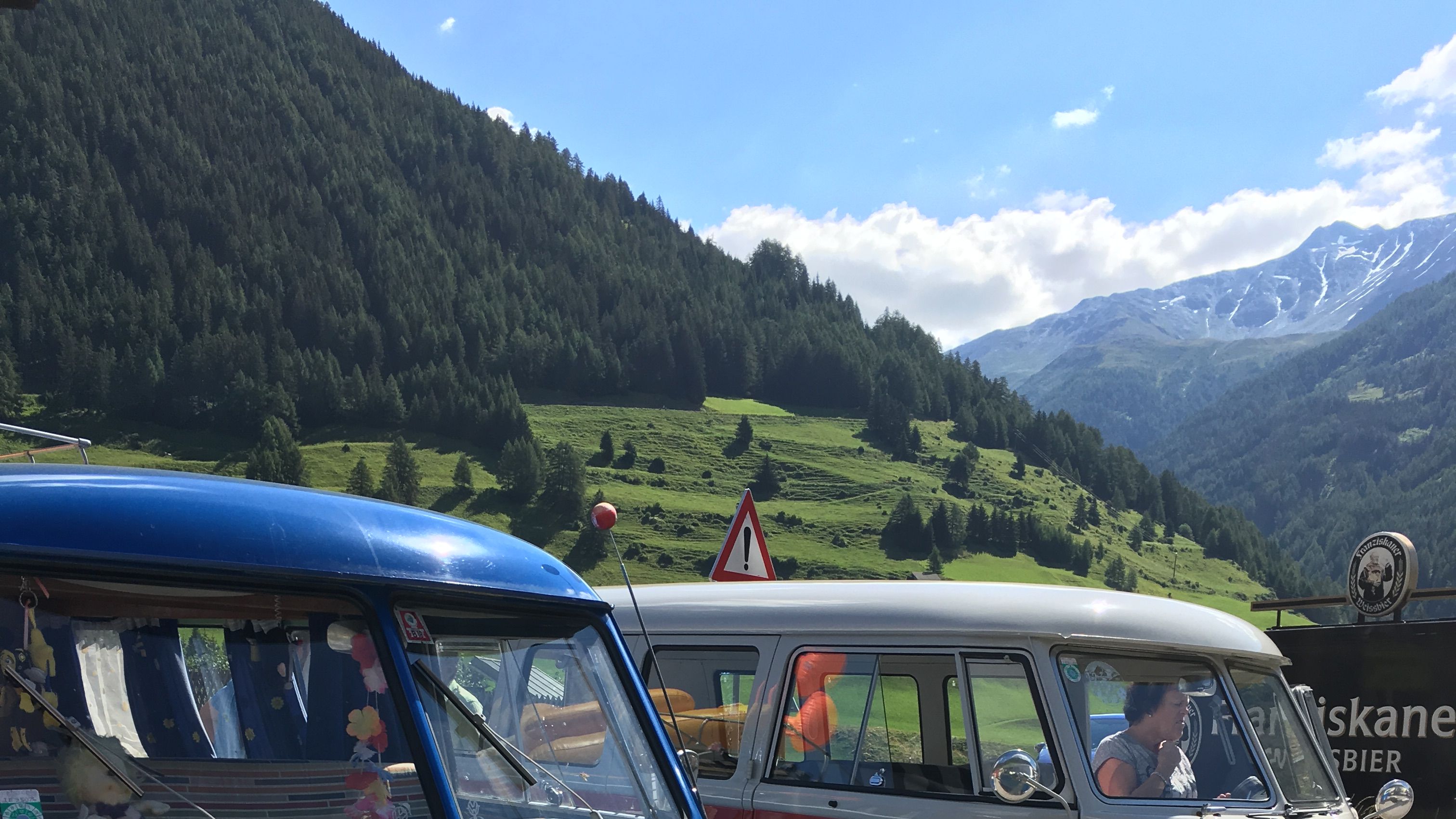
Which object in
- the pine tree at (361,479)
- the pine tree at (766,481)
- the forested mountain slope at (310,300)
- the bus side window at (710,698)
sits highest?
the forested mountain slope at (310,300)

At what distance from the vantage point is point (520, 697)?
3.88m

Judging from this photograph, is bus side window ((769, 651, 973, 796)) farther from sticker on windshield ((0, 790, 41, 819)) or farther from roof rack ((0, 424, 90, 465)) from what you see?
sticker on windshield ((0, 790, 41, 819))

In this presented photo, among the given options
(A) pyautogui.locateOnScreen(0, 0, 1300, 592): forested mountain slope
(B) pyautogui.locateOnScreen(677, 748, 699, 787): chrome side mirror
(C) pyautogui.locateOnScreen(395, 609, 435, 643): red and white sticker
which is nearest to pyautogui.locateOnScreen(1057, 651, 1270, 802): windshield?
(B) pyautogui.locateOnScreen(677, 748, 699, 787): chrome side mirror

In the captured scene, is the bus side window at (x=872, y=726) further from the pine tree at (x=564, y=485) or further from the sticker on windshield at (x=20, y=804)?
the pine tree at (x=564, y=485)

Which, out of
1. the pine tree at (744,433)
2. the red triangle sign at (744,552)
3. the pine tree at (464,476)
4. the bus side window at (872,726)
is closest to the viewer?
the bus side window at (872,726)

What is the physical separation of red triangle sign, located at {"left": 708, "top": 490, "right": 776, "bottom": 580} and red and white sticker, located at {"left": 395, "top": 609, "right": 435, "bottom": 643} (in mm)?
6979

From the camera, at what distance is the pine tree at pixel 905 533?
132m

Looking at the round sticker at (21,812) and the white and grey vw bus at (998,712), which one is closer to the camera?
the round sticker at (21,812)

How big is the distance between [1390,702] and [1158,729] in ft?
15.9

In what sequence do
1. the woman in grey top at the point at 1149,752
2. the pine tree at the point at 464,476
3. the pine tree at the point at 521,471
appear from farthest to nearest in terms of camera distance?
the pine tree at the point at 521,471
the pine tree at the point at 464,476
the woman in grey top at the point at 1149,752

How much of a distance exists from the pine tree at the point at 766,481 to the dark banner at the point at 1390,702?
132 metres

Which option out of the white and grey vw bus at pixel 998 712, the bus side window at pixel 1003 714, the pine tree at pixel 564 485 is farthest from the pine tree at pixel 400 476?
the bus side window at pixel 1003 714

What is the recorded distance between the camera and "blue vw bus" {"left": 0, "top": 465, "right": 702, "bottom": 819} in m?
3.07

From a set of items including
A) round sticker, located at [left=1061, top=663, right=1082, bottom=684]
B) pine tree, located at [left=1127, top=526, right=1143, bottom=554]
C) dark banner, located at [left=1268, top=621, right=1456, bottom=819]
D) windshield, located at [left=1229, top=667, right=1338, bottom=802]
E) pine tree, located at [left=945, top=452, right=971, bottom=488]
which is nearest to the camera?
windshield, located at [left=1229, top=667, right=1338, bottom=802]
